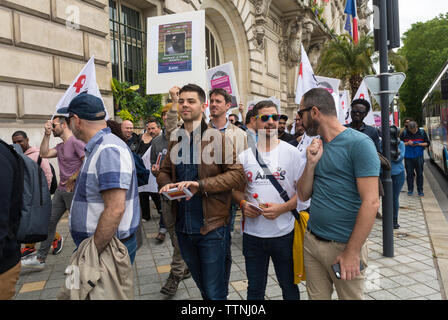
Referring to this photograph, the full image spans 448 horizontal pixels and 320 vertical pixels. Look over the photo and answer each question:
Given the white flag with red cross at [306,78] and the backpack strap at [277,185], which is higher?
the white flag with red cross at [306,78]

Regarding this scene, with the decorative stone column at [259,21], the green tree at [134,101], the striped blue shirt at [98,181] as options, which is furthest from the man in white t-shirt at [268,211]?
the decorative stone column at [259,21]

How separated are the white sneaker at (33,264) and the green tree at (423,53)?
41305mm

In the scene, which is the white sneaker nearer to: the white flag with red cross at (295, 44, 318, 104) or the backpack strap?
the backpack strap

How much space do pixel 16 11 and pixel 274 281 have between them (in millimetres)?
6665

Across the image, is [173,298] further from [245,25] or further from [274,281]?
[245,25]

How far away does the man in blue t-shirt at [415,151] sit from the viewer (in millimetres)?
8984

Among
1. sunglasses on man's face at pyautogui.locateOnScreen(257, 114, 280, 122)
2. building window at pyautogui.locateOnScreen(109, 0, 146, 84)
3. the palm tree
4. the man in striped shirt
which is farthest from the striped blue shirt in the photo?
the palm tree

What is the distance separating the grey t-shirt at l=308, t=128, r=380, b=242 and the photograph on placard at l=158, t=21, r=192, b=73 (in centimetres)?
230

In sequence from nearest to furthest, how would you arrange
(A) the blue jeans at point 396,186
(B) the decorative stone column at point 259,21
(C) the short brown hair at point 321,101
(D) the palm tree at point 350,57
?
1. (C) the short brown hair at point 321,101
2. (A) the blue jeans at point 396,186
3. (B) the decorative stone column at point 259,21
4. (D) the palm tree at point 350,57

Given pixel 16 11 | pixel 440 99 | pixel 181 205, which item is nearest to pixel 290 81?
pixel 440 99

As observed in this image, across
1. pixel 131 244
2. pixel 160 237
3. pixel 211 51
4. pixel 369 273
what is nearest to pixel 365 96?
pixel 369 273

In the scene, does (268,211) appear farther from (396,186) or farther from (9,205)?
(396,186)

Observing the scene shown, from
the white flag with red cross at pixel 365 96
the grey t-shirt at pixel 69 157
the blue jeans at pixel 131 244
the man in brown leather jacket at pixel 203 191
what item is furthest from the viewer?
the white flag with red cross at pixel 365 96

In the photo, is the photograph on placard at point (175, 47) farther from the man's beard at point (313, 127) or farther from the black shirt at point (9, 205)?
the black shirt at point (9, 205)
